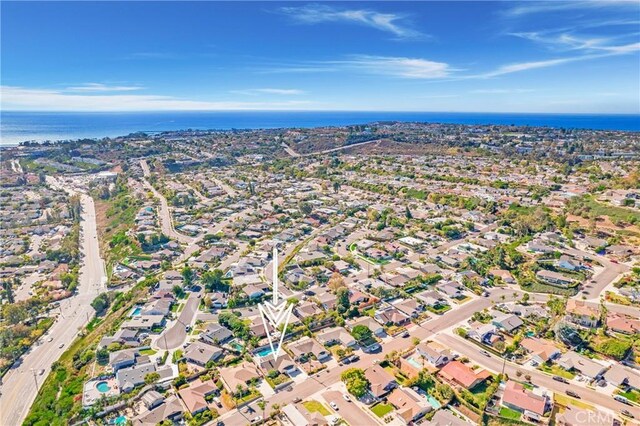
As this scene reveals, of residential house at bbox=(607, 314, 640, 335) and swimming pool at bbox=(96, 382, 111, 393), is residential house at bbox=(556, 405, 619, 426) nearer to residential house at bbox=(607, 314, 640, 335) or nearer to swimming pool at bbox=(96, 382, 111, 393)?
residential house at bbox=(607, 314, 640, 335)

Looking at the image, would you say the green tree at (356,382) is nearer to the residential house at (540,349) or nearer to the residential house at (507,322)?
the residential house at (540,349)

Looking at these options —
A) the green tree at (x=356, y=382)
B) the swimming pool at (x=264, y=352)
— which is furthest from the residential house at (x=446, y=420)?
the swimming pool at (x=264, y=352)

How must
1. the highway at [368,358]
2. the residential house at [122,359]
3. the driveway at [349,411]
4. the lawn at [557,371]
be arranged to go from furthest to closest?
1. the residential house at [122,359]
2. the lawn at [557,371]
3. the highway at [368,358]
4. the driveway at [349,411]

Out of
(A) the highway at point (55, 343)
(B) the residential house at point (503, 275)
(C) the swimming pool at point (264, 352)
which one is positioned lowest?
(A) the highway at point (55, 343)

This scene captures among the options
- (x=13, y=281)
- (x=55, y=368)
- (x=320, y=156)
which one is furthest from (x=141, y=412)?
(x=320, y=156)

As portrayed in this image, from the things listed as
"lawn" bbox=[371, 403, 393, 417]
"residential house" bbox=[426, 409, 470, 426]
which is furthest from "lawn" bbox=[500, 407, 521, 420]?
"lawn" bbox=[371, 403, 393, 417]

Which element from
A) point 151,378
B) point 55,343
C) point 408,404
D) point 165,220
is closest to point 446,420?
point 408,404
